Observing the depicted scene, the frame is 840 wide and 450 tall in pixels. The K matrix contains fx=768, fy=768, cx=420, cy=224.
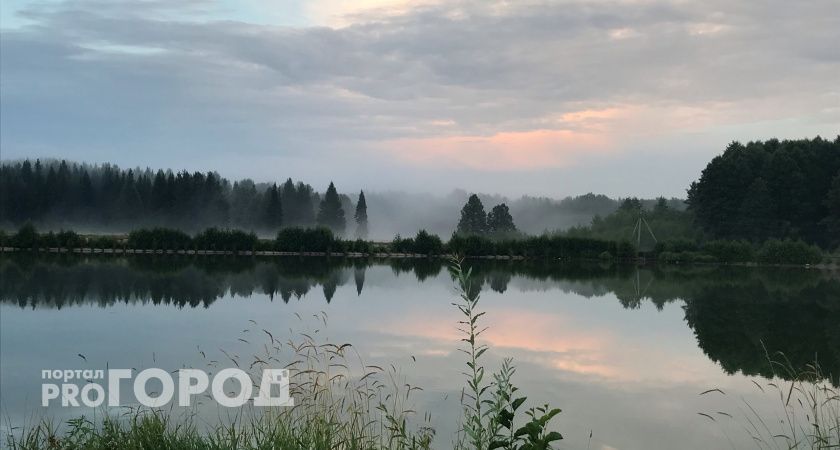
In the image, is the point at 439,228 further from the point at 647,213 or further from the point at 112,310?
the point at 112,310

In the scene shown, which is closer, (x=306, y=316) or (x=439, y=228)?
(x=306, y=316)

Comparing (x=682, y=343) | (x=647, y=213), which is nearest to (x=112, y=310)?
(x=682, y=343)

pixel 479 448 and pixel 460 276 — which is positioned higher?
pixel 460 276

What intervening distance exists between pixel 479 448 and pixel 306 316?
39.4 ft

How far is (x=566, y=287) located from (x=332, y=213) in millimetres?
52119

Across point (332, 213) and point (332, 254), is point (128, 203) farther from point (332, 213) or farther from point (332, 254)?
point (332, 254)

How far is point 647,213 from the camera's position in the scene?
58250 mm

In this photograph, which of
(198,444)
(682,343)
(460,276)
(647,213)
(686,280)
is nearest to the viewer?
(460,276)

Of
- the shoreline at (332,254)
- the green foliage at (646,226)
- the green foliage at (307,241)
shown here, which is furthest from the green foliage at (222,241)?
Answer: the green foliage at (646,226)

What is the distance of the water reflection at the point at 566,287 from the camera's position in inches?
599

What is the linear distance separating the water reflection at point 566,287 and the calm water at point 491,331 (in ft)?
0.27

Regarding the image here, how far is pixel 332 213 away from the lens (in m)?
76.8

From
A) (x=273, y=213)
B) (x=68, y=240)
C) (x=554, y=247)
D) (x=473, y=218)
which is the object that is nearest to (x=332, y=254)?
(x=554, y=247)

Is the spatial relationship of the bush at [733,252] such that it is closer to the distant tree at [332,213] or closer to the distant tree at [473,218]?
the distant tree at [473,218]
